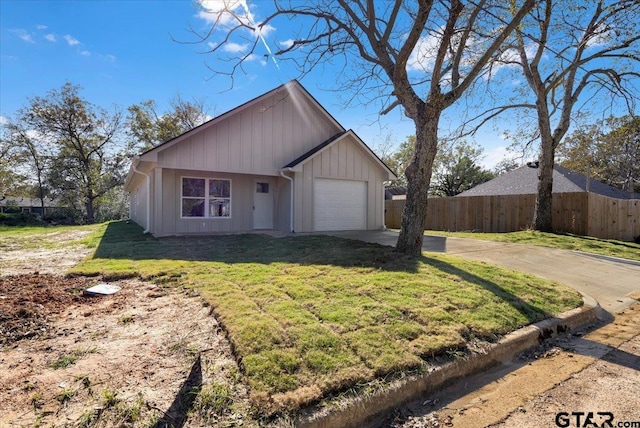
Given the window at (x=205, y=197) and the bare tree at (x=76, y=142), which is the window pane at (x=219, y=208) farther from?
the bare tree at (x=76, y=142)

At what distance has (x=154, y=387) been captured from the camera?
2336mm

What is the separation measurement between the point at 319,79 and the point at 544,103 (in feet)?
31.9

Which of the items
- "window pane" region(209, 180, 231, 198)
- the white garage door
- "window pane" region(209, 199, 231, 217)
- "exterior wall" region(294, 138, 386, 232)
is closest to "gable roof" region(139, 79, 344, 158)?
"exterior wall" region(294, 138, 386, 232)

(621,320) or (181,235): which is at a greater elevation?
(181,235)

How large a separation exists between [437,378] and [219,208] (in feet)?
36.0

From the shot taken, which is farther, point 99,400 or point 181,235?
point 181,235

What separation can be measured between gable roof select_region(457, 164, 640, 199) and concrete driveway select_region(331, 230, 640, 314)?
10742 mm

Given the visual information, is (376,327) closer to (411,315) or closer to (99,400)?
(411,315)

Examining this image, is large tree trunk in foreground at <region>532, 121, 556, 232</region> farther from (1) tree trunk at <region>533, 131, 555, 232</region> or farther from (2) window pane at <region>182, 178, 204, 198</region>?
(2) window pane at <region>182, 178, 204, 198</region>

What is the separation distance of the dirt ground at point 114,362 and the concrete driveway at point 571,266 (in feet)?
18.6

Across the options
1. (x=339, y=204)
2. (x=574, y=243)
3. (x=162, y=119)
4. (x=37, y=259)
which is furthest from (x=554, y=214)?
(x=162, y=119)

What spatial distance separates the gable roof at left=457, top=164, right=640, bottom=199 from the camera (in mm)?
18812

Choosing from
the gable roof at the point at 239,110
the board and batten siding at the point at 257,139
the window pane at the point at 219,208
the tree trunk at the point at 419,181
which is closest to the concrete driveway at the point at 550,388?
the tree trunk at the point at 419,181

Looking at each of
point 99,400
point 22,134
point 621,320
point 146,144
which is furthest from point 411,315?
point 22,134
